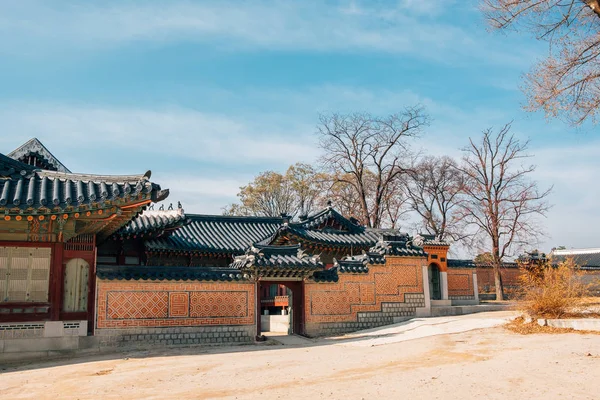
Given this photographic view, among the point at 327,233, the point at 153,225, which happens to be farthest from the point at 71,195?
the point at 327,233

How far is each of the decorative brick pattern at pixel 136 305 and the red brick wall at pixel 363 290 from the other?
4853 millimetres

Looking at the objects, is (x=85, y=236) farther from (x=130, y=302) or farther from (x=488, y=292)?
(x=488, y=292)

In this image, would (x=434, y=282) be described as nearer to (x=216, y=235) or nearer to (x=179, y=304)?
(x=216, y=235)

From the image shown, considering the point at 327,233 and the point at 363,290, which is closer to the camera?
the point at 363,290

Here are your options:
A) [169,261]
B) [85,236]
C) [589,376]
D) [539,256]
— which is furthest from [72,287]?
[539,256]

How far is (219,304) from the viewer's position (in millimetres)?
15367

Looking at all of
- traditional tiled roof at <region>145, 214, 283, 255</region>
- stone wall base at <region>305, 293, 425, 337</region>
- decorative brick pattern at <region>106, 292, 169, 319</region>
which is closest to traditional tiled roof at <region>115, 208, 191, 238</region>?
traditional tiled roof at <region>145, 214, 283, 255</region>

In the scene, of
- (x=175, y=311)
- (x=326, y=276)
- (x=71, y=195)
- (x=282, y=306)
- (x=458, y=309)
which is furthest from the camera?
(x=282, y=306)

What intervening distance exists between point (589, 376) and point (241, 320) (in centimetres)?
976

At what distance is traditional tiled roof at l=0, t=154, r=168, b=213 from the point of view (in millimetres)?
11938

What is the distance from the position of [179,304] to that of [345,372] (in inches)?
265

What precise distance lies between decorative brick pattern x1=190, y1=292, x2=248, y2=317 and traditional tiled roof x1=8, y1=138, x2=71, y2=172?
11164 mm

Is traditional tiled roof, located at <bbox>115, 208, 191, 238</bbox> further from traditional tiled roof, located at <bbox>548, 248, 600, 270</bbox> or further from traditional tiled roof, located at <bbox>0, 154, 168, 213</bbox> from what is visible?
traditional tiled roof, located at <bbox>548, 248, 600, 270</bbox>

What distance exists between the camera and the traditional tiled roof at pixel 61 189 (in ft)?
39.2
